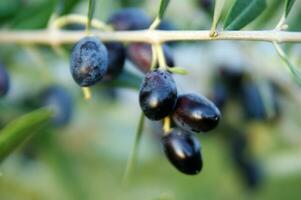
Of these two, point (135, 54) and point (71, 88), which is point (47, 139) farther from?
point (135, 54)

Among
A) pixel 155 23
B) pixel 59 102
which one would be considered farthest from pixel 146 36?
pixel 59 102

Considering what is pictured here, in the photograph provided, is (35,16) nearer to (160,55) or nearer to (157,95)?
(160,55)

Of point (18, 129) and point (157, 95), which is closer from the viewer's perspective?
point (157, 95)

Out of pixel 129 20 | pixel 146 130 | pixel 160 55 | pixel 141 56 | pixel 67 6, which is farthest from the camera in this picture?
pixel 146 130

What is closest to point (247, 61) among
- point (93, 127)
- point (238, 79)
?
point (238, 79)

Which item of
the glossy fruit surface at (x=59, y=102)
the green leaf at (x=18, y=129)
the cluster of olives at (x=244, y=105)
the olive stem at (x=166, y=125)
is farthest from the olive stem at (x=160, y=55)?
the cluster of olives at (x=244, y=105)

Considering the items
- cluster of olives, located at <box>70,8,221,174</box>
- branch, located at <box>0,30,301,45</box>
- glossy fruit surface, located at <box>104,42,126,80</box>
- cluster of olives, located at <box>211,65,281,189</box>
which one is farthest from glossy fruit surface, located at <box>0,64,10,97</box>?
cluster of olives, located at <box>211,65,281,189</box>
